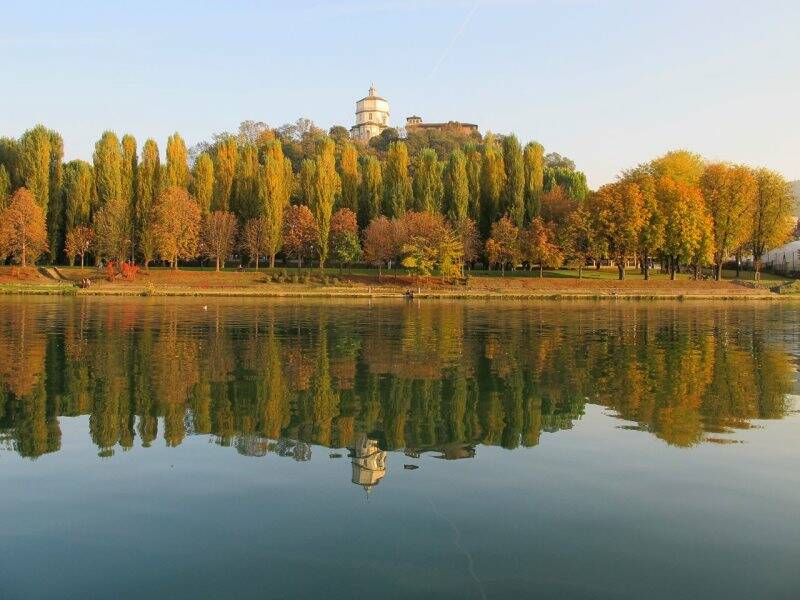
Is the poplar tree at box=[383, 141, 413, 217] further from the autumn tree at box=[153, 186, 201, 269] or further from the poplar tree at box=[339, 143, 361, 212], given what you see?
the autumn tree at box=[153, 186, 201, 269]

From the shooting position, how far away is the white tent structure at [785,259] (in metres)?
95.9

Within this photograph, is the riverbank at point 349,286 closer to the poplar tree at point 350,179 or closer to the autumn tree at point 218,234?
the autumn tree at point 218,234

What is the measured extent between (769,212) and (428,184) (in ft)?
123

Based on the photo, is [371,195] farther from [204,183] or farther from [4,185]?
[4,185]

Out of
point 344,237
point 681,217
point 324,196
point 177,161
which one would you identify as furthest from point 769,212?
point 177,161

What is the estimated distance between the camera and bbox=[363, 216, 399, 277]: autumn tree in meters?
77.3

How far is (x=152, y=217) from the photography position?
76875 millimetres

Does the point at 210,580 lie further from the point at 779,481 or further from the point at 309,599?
the point at 779,481

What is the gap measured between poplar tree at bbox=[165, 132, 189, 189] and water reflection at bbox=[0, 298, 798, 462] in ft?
148

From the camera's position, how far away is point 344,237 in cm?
7962

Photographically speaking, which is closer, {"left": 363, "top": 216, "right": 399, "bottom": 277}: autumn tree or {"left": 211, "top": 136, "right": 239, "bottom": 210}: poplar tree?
{"left": 363, "top": 216, "right": 399, "bottom": 277}: autumn tree

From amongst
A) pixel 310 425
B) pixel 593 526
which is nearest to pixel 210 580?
pixel 593 526

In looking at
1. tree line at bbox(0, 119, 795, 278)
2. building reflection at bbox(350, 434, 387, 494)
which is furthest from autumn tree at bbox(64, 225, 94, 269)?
building reflection at bbox(350, 434, 387, 494)

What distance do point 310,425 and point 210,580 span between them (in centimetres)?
659
